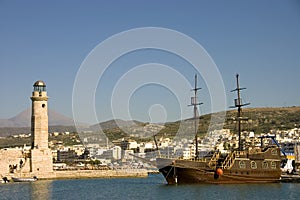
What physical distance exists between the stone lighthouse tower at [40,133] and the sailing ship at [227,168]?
1350 cm

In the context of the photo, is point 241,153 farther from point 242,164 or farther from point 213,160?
point 213,160

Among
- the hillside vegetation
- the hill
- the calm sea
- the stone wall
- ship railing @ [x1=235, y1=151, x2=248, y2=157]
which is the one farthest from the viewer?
the hill

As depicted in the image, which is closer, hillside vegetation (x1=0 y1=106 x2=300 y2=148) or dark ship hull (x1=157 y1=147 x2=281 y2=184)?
dark ship hull (x1=157 y1=147 x2=281 y2=184)

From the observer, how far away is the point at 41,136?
51250mm

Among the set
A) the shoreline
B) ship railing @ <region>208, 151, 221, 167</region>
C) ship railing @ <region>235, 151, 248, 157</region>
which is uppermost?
ship railing @ <region>235, 151, 248, 157</region>

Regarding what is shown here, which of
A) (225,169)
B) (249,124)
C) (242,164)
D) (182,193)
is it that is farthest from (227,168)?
(249,124)

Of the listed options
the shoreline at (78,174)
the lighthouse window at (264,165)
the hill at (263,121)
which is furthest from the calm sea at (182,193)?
the hill at (263,121)

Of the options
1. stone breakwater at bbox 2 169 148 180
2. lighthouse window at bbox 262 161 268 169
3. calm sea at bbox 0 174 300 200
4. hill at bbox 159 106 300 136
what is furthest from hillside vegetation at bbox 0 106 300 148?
calm sea at bbox 0 174 300 200

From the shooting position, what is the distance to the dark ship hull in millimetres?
40656

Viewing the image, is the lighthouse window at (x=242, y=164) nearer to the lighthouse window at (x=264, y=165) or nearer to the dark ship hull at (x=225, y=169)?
the dark ship hull at (x=225, y=169)

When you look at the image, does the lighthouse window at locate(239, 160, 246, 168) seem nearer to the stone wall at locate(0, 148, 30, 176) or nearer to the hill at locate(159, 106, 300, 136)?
the stone wall at locate(0, 148, 30, 176)

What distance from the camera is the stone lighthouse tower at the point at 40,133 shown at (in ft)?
167

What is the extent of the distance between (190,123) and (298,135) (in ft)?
99.7

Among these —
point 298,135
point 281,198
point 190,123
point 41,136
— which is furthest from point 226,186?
point 190,123
